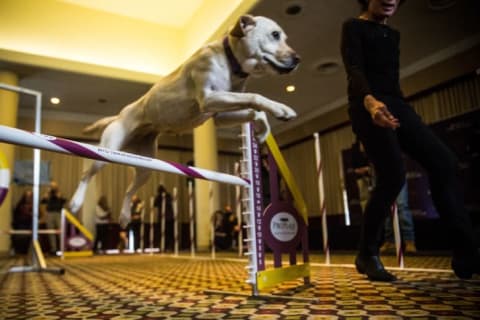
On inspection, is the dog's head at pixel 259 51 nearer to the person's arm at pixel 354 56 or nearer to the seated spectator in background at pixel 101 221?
the person's arm at pixel 354 56

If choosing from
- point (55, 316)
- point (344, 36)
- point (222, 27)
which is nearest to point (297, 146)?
point (222, 27)

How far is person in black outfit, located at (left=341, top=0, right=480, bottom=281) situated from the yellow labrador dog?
38 centimetres

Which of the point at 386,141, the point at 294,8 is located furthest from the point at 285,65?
the point at 294,8

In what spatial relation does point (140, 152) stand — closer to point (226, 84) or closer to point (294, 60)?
point (226, 84)

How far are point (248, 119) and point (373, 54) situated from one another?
734 millimetres

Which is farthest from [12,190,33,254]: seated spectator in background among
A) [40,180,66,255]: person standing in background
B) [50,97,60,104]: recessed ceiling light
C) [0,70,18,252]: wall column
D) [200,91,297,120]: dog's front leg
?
[200,91,297,120]: dog's front leg

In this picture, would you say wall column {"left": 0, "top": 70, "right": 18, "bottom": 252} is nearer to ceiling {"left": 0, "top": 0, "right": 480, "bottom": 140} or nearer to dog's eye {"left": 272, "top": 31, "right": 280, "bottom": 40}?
ceiling {"left": 0, "top": 0, "right": 480, "bottom": 140}

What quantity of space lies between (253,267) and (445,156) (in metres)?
1.07

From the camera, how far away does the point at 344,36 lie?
2.12 metres

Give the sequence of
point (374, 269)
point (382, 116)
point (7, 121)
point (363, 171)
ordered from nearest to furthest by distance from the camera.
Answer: point (382, 116), point (374, 269), point (363, 171), point (7, 121)

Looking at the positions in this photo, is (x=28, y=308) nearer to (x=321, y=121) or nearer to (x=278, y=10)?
(x=278, y=10)

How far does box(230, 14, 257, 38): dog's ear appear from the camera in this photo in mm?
1930

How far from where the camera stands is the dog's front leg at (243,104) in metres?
1.71

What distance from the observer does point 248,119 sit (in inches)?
82.7
